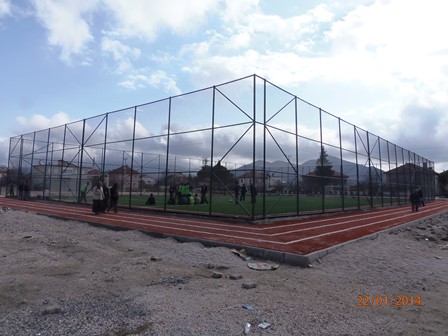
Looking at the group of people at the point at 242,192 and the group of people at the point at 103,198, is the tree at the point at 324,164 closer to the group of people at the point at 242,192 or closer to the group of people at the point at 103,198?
the group of people at the point at 242,192

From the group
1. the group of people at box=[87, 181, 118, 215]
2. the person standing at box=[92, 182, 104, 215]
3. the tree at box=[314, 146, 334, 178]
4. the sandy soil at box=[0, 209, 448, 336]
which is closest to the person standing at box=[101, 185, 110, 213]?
the group of people at box=[87, 181, 118, 215]


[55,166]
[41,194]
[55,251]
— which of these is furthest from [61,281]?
[41,194]

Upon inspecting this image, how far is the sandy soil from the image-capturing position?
11.7ft

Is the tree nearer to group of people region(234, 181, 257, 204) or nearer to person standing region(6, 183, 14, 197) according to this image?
group of people region(234, 181, 257, 204)

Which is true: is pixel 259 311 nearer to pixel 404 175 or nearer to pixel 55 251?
pixel 55 251

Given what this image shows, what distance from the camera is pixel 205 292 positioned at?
15.6 ft

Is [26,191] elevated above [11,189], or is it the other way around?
[11,189]

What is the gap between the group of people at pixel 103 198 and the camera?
1566 centimetres

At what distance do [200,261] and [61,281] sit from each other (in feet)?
9.04

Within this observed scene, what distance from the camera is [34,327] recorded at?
3383 millimetres

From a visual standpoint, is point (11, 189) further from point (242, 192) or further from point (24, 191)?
point (242, 192)
